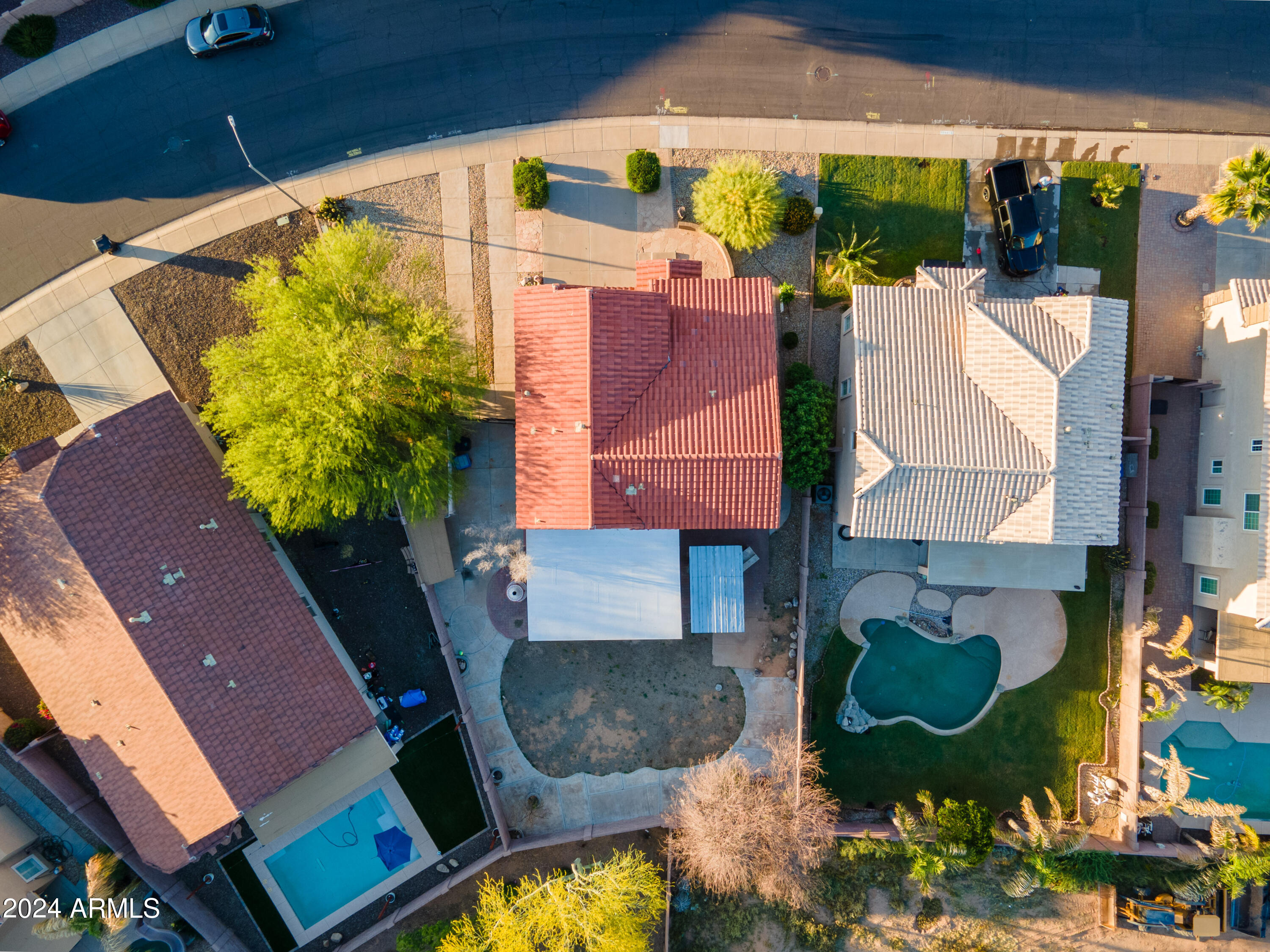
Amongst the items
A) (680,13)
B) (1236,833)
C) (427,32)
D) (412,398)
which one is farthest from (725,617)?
(427,32)

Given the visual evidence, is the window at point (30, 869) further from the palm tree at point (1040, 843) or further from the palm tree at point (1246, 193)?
the palm tree at point (1246, 193)

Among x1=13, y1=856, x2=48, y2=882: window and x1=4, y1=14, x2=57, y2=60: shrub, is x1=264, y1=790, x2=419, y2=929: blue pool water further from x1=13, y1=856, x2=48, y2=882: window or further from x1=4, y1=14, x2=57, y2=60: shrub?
x1=4, y1=14, x2=57, y2=60: shrub

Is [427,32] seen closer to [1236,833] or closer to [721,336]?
[721,336]

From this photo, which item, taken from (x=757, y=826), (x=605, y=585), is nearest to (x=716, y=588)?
(x=605, y=585)

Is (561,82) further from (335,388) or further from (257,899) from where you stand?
(257,899)

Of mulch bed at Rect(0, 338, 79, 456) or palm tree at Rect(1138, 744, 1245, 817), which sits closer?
palm tree at Rect(1138, 744, 1245, 817)

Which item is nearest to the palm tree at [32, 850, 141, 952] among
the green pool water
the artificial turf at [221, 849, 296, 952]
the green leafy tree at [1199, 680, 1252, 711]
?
the artificial turf at [221, 849, 296, 952]

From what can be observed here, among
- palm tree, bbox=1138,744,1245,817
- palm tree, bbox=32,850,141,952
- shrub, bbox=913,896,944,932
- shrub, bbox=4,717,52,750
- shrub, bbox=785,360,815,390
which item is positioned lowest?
shrub, bbox=913,896,944,932
